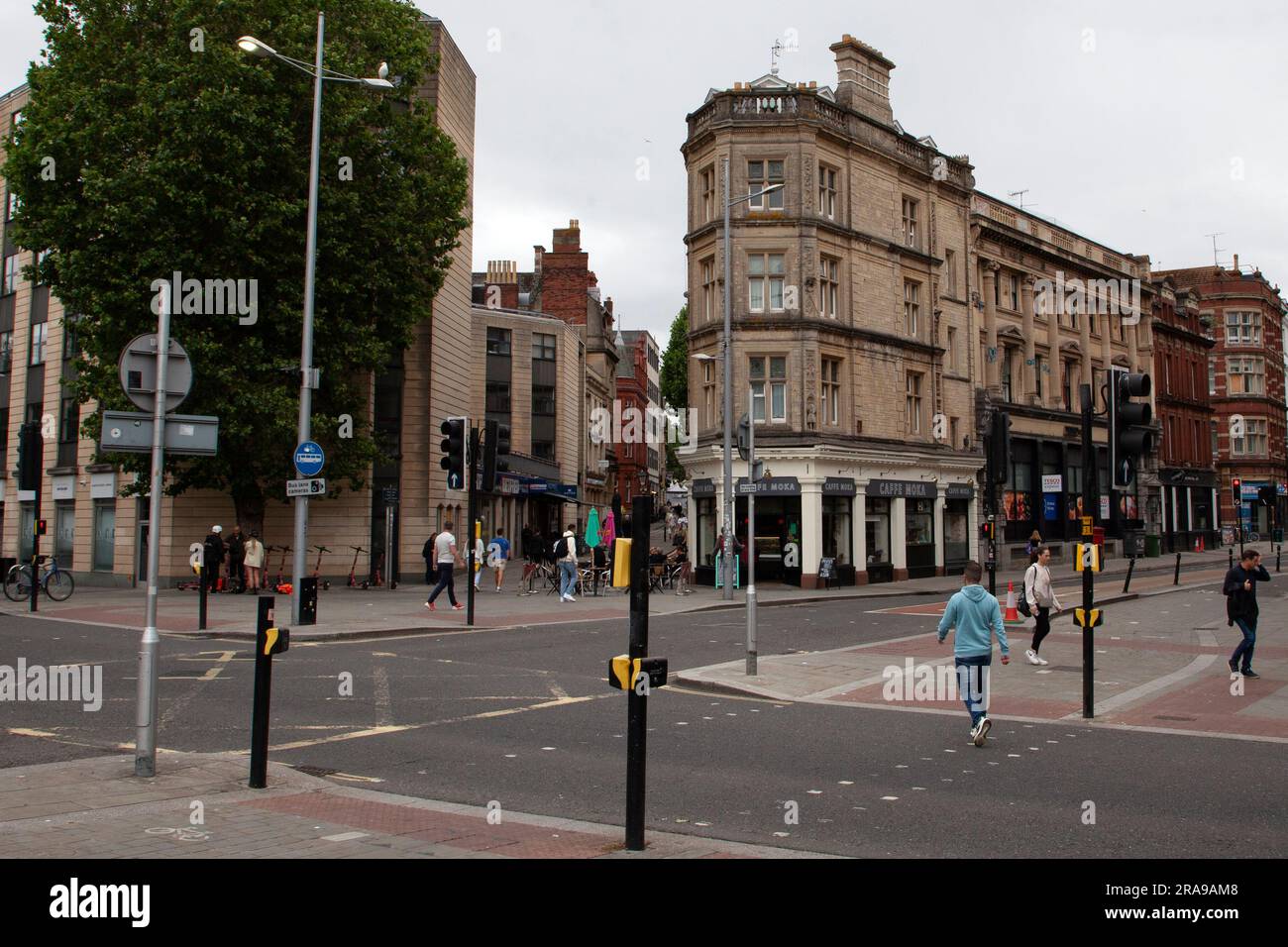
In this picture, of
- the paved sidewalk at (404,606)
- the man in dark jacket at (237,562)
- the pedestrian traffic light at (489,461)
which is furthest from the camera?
the man in dark jacket at (237,562)

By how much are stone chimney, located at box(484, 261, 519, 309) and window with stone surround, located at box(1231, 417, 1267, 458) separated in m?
51.0

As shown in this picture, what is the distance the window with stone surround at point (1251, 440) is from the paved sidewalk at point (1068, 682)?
6472cm

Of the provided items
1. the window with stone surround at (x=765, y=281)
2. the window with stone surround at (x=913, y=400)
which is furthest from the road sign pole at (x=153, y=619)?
the window with stone surround at (x=913, y=400)

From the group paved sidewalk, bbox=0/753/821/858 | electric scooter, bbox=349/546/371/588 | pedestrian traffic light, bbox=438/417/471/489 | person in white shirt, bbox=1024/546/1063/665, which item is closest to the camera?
paved sidewalk, bbox=0/753/821/858

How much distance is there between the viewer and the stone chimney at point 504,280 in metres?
65.0

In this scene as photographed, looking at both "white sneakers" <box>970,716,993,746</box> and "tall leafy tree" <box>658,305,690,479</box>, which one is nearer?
"white sneakers" <box>970,716,993,746</box>

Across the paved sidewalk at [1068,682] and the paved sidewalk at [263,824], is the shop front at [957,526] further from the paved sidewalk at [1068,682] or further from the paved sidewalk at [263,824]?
the paved sidewalk at [263,824]

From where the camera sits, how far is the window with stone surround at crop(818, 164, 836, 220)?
117ft

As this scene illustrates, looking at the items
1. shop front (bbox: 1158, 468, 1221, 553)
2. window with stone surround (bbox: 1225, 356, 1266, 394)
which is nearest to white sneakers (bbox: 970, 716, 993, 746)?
shop front (bbox: 1158, 468, 1221, 553)

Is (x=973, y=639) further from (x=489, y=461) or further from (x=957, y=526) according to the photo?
(x=957, y=526)

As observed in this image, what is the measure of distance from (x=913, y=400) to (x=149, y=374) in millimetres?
33959

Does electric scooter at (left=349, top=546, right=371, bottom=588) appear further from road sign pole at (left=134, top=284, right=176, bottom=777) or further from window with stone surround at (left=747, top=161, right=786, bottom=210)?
road sign pole at (left=134, top=284, right=176, bottom=777)
